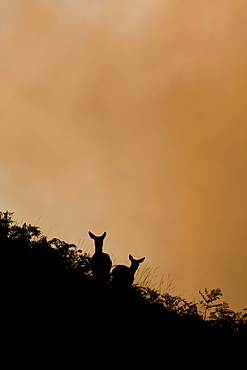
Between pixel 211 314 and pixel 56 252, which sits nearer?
pixel 211 314

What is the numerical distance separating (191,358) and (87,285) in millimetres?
2660

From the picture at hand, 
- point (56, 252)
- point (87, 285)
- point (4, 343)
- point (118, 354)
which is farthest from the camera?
point (56, 252)

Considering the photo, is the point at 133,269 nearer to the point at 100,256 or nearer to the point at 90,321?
the point at 100,256

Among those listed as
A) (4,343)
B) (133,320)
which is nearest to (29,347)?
(4,343)

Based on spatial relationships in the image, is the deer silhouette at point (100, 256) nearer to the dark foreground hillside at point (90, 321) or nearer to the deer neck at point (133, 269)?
the deer neck at point (133, 269)

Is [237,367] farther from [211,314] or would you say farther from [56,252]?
[56,252]

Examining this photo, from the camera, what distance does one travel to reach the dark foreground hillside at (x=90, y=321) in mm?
7969

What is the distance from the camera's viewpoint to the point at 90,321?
8.59 metres

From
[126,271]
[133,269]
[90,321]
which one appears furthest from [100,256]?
[90,321]

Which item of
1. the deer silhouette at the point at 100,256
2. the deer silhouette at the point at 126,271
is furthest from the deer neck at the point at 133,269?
the deer silhouette at the point at 100,256

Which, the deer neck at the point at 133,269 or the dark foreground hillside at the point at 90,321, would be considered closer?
the dark foreground hillside at the point at 90,321

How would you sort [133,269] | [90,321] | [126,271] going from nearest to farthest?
[90,321]
[126,271]
[133,269]

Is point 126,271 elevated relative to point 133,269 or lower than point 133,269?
lower

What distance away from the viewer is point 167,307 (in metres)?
9.75
